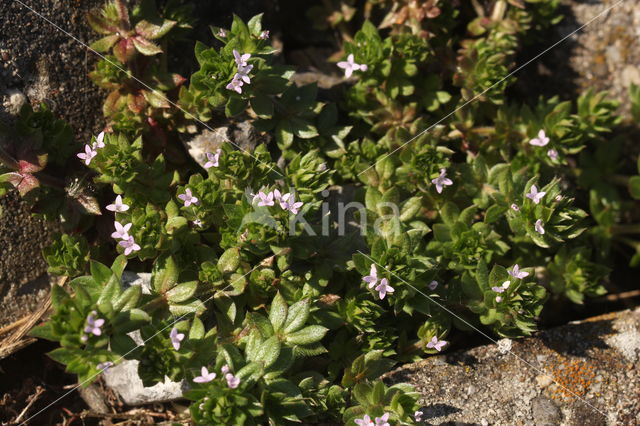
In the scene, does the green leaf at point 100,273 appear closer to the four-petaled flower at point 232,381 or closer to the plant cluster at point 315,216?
the plant cluster at point 315,216

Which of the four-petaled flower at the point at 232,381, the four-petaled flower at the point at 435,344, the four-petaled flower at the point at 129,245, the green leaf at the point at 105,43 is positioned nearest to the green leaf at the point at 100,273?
the four-petaled flower at the point at 129,245

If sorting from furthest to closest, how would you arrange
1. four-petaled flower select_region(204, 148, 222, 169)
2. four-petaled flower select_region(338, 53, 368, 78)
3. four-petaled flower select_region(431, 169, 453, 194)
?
four-petaled flower select_region(338, 53, 368, 78) → four-petaled flower select_region(431, 169, 453, 194) → four-petaled flower select_region(204, 148, 222, 169)

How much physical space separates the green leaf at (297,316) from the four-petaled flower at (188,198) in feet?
3.24

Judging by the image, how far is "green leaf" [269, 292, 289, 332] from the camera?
14.0 feet

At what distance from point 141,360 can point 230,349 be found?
57cm

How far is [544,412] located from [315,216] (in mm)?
2195

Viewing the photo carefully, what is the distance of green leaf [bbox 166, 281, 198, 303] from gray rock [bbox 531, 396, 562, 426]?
8.31ft

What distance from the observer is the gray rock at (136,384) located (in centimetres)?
463

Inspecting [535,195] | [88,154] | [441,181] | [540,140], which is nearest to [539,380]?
[535,195]

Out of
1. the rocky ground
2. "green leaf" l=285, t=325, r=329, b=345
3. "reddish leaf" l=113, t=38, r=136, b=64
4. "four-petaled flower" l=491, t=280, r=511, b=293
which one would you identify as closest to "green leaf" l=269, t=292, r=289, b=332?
"green leaf" l=285, t=325, r=329, b=345

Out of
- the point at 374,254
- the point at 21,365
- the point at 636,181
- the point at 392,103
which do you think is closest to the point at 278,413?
the point at 374,254

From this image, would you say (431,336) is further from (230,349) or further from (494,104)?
(494,104)

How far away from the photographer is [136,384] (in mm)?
4719

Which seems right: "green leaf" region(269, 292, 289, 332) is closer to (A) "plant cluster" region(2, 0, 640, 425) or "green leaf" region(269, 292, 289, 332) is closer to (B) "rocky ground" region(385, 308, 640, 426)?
(A) "plant cluster" region(2, 0, 640, 425)
